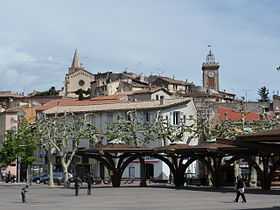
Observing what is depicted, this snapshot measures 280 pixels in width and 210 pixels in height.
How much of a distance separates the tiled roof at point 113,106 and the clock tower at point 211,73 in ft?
239

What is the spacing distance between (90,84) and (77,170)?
6335cm

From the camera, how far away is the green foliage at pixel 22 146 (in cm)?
9194

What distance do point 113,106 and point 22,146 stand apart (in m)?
14.0

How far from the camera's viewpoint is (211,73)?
174m

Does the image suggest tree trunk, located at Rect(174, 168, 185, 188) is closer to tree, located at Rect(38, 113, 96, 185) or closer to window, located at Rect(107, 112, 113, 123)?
tree, located at Rect(38, 113, 96, 185)

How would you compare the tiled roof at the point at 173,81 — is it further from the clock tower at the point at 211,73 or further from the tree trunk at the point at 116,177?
the tree trunk at the point at 116,177

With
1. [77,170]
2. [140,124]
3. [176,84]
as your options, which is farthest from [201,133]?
[176,84]

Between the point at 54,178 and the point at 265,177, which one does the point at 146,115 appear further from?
the point at 265,177

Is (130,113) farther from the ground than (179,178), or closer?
farther from the ground

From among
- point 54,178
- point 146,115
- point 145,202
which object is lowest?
point 145,202

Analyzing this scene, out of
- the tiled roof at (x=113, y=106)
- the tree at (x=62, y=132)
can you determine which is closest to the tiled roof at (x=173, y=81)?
the tiled roof at (x=113, y=106)

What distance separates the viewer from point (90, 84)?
158m

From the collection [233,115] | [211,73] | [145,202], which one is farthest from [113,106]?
[211,73]

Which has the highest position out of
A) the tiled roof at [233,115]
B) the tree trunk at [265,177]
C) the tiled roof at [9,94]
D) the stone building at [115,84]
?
the stone building at [115,84]
